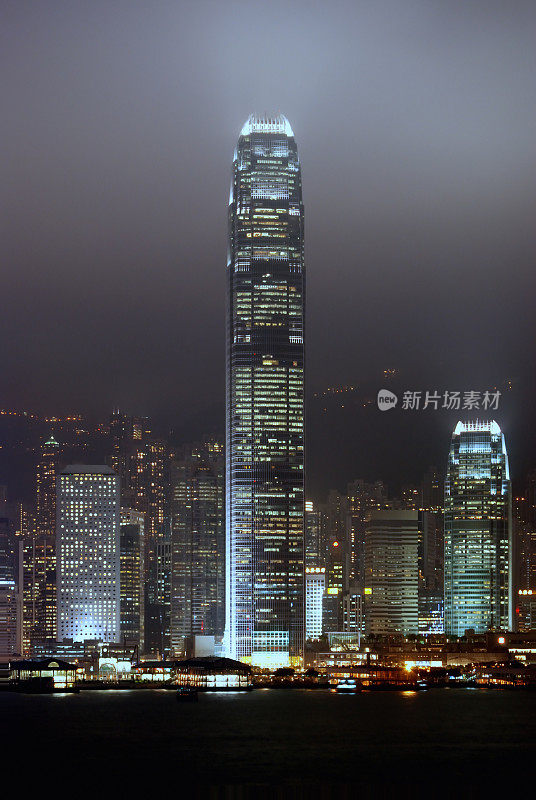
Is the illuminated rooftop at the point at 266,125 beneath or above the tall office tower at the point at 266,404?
above

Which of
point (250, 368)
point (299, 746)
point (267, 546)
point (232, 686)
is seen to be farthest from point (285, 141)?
point (299, 746)

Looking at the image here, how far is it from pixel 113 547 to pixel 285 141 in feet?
191

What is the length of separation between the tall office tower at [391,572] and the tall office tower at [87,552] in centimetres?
2761

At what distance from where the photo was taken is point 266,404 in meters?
148

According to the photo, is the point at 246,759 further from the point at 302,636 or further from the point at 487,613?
the point at 487,613

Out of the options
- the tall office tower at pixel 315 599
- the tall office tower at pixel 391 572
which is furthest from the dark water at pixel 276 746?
the tall office tower at pixel 391 572

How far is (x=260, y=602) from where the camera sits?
147 m

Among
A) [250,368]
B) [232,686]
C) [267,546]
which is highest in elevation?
[250,368]

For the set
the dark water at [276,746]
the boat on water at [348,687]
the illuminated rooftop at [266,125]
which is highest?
the illuminated rooftop at [266,125]

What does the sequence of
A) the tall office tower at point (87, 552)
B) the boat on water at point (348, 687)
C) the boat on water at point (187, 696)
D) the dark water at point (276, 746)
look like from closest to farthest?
the dark water at point (276, 746) < the boat on water at point (187, 696) < the boat on water at point (348, 687) < the tall office tower at point (87, 552)

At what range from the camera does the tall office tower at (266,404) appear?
147375mm

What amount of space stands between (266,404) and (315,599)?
28.3 meters

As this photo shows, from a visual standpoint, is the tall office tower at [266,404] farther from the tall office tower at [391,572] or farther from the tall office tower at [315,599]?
the tall office tower at [391,572]

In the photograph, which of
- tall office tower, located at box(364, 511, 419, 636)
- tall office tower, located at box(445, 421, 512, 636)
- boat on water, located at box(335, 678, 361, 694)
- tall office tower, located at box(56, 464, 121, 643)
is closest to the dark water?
boat on water, located at box(335, 678, 361, 694)
